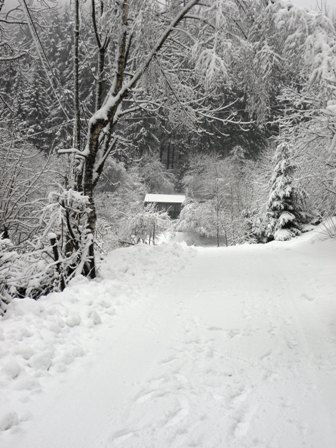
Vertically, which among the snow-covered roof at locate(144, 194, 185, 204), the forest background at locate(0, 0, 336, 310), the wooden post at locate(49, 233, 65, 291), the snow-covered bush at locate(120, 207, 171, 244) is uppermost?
the forest background at locate(0, 0, 336, 310)

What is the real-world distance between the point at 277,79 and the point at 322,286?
418cm

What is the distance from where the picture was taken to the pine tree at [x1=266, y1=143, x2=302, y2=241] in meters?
19.8

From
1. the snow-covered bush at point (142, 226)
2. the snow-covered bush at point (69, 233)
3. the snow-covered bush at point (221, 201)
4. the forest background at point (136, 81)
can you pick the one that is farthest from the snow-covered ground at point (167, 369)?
the snow-covered bush at point (221, 201)

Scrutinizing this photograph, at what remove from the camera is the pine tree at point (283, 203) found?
19812 mm

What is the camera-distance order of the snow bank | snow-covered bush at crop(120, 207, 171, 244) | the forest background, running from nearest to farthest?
the snow bank → the forest background → snow-covered bush at crop(120, 207, 171, 244)

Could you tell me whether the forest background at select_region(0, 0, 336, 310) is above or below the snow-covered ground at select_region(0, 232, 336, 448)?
above

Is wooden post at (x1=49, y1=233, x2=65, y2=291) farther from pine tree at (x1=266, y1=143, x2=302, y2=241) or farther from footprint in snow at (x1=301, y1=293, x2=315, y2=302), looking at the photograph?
pine tree at (x1=266, y1=143, x2=302, y2=241)

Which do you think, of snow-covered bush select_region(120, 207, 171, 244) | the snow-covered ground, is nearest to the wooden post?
the snow-covered ground

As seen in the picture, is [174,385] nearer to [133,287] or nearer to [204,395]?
[204,395]

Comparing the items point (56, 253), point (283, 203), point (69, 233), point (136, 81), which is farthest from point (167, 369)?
point (283, 203)

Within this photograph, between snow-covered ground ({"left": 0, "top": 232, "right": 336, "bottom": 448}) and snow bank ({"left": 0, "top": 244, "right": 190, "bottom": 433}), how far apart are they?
14 mm

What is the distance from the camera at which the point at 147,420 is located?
2898 millimetres

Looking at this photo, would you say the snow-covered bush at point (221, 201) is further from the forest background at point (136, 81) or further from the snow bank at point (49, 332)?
the snow bank at point (49, 332)

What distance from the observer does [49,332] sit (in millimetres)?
4258
